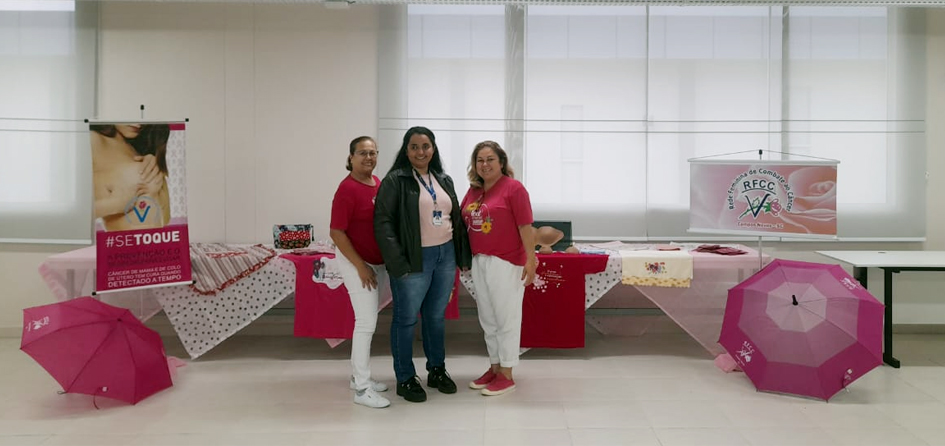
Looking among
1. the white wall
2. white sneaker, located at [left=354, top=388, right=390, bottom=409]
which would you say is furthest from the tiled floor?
the white wall

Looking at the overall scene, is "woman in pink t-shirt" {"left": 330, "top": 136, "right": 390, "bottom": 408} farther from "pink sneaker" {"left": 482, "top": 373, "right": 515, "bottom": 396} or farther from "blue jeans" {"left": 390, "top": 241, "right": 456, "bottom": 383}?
"pink sneaker" {"left": 482, "top": 373, "right": 515, "bottom": 396}

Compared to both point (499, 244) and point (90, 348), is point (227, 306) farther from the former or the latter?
point (499, 244)

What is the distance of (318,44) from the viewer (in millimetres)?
5398

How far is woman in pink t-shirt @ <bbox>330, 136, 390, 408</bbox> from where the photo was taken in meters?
3.60

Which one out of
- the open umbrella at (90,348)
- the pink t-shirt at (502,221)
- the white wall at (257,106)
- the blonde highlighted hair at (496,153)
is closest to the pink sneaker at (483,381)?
the pink t-shirt at (502,221)

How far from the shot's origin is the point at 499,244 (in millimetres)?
3746

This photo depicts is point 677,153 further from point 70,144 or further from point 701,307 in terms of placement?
point 70,144

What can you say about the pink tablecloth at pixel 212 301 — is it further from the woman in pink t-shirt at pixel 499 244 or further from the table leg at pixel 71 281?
the woman in pink t-shirt at pixel 499 244

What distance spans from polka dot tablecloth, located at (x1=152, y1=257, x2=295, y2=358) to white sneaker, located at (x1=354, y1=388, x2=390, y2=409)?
3.75 feet

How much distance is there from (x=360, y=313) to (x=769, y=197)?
267 centimetres

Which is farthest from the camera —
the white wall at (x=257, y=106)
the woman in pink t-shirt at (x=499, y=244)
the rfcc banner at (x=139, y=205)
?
the white wall at (x=257, y=106)

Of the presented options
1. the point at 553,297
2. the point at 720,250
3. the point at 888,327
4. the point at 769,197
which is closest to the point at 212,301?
the point at 553,297

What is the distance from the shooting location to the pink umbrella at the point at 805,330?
11.9 feet

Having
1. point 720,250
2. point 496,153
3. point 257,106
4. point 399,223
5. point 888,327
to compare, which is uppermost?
point 257,106
